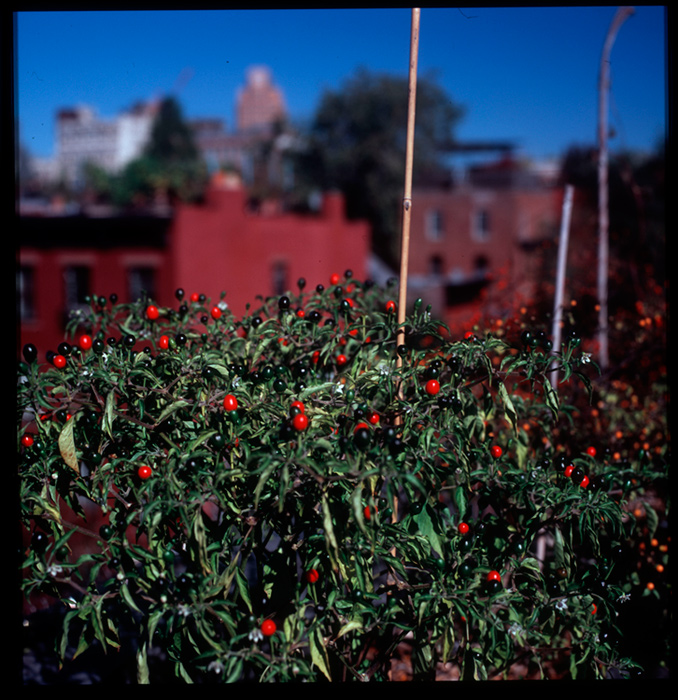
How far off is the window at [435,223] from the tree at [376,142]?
1.76 metres

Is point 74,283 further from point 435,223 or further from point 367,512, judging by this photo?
point 435,223

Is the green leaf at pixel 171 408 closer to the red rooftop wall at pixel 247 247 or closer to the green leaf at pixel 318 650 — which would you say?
the green leaf at pixel 318 650

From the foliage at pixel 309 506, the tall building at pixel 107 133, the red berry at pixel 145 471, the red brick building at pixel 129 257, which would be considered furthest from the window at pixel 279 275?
the tall building at pixel 107 133

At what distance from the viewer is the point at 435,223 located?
1332 inches

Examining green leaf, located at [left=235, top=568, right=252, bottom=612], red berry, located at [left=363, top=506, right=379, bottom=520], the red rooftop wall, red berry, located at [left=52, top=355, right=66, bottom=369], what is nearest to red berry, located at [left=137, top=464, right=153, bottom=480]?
green leaf, located at [left=235, top=568, right=252, bottom=612]

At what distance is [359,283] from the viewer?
3.31 m

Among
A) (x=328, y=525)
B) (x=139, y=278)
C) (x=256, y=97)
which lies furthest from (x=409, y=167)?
(x=256, y=97)

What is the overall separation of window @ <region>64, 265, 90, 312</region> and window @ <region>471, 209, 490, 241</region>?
73.1ft

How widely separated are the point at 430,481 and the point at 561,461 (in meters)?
0.62

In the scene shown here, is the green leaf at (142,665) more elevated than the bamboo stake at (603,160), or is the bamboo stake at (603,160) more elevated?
the bamboo stake at (603,160)

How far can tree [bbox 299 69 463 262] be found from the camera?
34.8 metres

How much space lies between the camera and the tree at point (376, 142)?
34.8 m

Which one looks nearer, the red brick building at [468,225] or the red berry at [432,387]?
the red berry at [432,387]

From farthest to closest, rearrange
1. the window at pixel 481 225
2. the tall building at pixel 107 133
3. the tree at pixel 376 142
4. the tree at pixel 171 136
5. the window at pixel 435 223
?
the tall building at pixel 107 133
the tree at pixel 171 136
the tree at pixel 376 142
the window at pixel 435 223
the window at pixel 481 225
